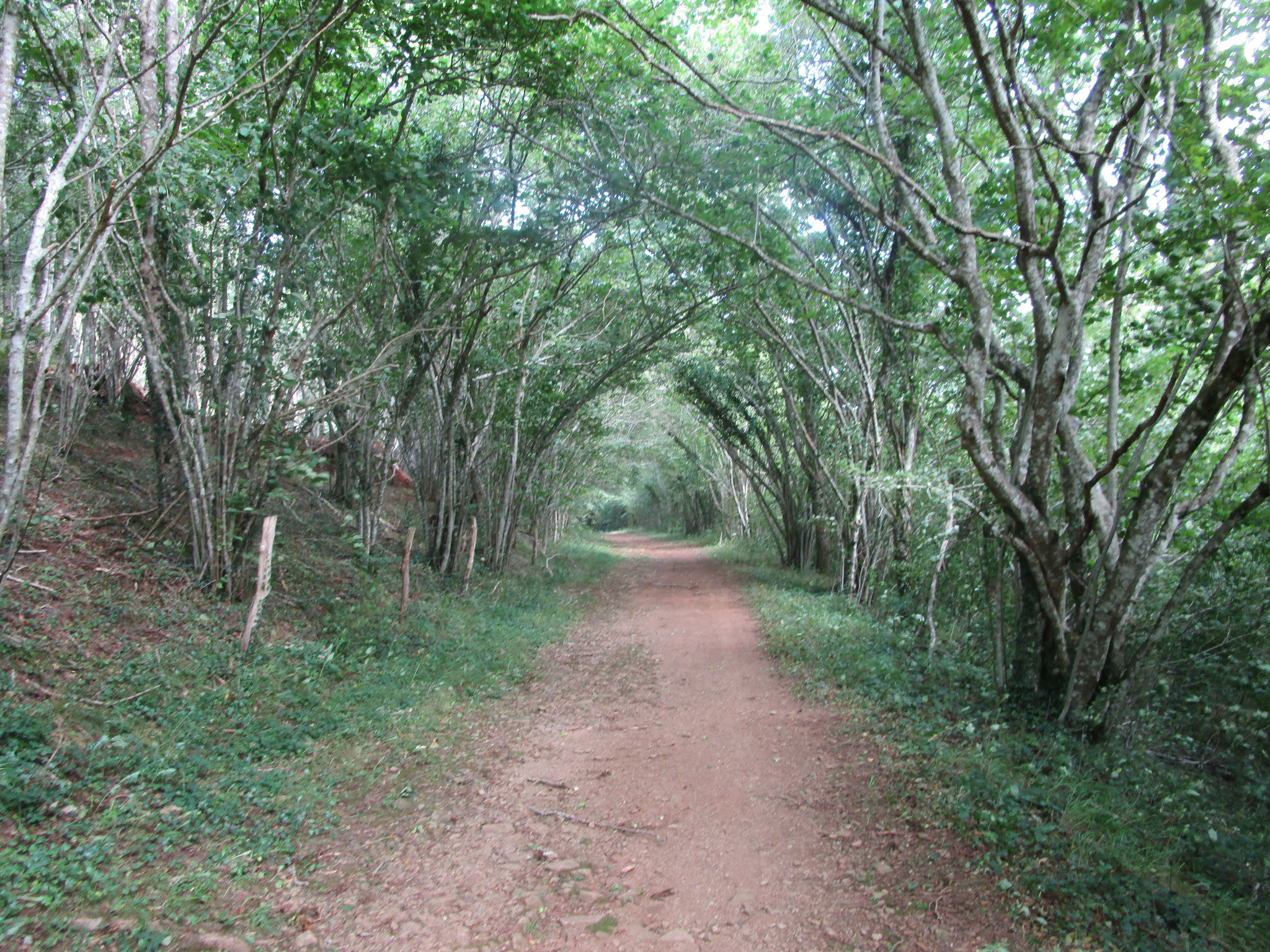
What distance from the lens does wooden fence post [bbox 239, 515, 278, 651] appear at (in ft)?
21.0

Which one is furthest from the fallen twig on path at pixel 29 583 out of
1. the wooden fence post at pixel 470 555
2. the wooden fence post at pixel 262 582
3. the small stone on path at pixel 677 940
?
the wooden fence post at pixel 470 555

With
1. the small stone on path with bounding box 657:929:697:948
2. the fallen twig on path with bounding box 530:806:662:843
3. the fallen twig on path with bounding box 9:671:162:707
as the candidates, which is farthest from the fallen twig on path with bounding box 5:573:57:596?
the small stone on path with bounding box 657:929:697:948

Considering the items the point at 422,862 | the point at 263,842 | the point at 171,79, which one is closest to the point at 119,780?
the point at 263,842

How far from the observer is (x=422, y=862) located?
4027 mm

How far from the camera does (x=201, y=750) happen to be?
470cm

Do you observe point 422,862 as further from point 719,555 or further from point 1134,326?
point 719,555

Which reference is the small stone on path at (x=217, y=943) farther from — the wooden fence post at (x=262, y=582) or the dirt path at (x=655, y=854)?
the wooden fence post at (x=262, y=582)

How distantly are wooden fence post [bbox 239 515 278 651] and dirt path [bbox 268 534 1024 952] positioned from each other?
2.17 metres

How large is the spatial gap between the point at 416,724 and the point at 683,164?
21.3 feet

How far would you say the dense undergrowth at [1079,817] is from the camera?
136 inches

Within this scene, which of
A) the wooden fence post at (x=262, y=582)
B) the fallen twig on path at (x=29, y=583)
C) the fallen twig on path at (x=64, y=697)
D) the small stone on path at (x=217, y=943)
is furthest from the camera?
the wooden fence post at (x=262, y=582)

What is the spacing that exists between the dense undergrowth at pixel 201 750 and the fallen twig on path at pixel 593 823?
0.84m

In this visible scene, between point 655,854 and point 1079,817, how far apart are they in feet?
7.56

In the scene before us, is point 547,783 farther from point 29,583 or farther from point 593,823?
point 29,583
